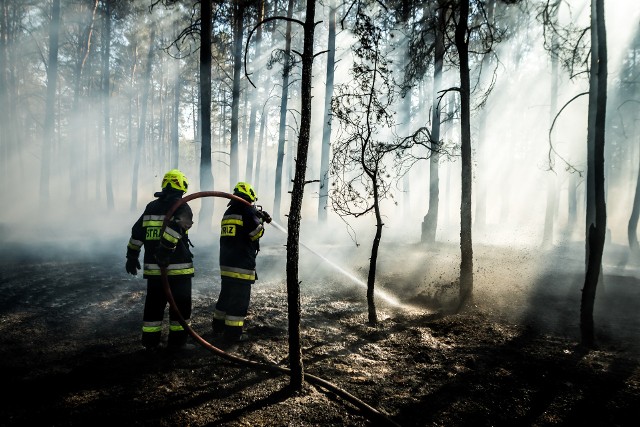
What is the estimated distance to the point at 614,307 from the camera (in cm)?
757

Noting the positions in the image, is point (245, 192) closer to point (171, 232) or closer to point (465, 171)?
point (171, 232)

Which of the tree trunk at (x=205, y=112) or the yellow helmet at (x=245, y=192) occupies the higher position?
the tree trunk at (x=205, y=112)

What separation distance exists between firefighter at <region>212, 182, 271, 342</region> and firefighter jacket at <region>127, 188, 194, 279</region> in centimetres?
63

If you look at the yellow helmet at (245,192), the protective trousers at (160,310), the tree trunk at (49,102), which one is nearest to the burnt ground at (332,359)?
the protective trousers at (160,310)

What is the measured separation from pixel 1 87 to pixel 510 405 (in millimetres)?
33566

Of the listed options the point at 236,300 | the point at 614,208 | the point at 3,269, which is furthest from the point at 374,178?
the point at 614,208

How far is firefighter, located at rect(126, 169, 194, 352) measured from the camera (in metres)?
4.40

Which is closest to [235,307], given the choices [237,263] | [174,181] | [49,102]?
[237,263]

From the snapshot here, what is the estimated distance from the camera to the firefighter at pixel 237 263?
4988 millimetres

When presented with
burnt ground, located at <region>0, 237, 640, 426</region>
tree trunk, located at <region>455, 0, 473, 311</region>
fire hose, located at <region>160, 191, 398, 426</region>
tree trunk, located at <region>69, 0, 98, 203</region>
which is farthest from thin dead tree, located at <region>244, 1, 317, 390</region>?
tree trunk, located at <region>69, 0, 98, 203</region>

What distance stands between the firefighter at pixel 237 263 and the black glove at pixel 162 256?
3.34ft

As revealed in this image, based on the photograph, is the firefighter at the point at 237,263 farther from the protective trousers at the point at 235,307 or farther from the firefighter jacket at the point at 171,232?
the firefighter jacket at the point at 171,232

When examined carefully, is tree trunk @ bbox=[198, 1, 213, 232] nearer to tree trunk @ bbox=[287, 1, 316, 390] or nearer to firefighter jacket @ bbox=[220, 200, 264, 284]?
firefighter jacket @ bbox=[220, 200, 264, 284]

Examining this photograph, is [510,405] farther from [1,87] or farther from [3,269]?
[1,87]
